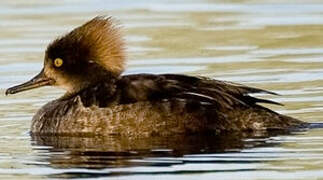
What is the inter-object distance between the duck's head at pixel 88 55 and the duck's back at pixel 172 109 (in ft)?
2.34

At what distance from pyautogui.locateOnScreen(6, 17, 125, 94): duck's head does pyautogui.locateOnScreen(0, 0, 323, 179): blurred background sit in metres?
0.73

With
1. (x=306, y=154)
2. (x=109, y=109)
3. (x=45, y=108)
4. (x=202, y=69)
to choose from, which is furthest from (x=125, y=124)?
(x=202, y=69)

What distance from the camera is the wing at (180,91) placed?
14016mm

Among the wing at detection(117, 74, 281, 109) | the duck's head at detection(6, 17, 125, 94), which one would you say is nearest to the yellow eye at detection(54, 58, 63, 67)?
the duck's head at detection(6, 17, 125, 94)

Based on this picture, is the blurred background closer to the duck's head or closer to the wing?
the wing

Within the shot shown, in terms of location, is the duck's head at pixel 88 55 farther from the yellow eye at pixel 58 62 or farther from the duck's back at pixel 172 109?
the duck's back at pixel 172 109

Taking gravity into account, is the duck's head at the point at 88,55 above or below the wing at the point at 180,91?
above

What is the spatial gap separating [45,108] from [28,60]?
14.7 feet

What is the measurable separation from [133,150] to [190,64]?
551 centimetres

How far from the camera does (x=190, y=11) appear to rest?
23.6 metres

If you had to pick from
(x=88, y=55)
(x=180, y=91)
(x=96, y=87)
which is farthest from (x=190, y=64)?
(x=180, y=91)

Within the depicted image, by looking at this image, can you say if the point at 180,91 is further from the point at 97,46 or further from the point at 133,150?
the point at 97,46

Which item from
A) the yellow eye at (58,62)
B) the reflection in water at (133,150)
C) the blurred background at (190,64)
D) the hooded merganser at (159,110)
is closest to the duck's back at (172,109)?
the hooded merganser at (159,110)

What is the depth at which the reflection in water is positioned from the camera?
12.5m
